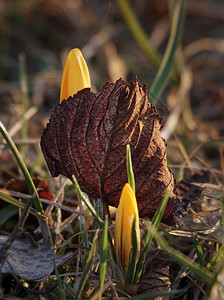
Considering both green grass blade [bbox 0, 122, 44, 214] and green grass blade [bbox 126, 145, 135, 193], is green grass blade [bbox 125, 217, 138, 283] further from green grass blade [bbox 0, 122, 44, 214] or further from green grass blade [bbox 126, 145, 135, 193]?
green grass blade [bbox 0, 122, 44, 214]

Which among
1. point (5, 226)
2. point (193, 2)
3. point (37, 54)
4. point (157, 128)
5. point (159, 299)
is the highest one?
point (193, 2)

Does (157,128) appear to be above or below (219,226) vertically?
above

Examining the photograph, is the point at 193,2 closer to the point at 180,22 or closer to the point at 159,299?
the point at 180,22

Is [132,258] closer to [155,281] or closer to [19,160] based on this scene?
[155,281]

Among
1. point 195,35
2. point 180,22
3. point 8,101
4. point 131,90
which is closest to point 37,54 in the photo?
point 8,101

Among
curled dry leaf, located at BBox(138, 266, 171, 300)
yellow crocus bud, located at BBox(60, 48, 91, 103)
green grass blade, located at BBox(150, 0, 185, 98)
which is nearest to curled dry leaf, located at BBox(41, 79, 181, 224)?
yellow crocus bud, located at BBox(60, 48, 91, 103)

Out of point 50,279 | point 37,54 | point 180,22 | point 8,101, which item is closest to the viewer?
point 50,279

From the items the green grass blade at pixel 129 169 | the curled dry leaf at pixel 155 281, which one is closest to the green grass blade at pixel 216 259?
the curled dry leaf at pixel 155 281
